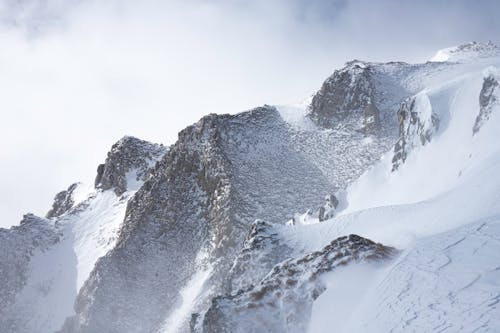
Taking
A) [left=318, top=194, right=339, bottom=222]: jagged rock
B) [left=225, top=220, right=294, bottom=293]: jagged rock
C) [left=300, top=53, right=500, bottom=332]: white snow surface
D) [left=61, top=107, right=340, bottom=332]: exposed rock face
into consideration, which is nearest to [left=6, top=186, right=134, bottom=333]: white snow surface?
[left=61, top=107, right=340, bottom=332]: exposed rock face

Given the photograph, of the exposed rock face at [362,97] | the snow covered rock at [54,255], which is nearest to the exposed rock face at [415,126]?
the exposed rock face at [362,97]

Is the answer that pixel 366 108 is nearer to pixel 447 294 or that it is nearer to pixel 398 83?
pixel 398 83

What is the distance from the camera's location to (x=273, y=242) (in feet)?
96.1

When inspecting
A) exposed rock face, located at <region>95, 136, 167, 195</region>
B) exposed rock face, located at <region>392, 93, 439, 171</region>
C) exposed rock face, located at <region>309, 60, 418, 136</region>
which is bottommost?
exposed rock face, located at <region>392, 93, 439, 171</region>

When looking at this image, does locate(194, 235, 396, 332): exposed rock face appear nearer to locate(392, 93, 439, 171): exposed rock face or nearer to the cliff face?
locate(392, 93, 439, 171): exposed rock face

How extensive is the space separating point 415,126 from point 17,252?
54.5 m

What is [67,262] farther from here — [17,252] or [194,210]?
[194,210]

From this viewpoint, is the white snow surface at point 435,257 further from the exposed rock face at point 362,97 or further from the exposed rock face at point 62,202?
the exposed rock face at point 62,202

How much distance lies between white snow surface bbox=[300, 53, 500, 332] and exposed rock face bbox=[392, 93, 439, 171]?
419 cm

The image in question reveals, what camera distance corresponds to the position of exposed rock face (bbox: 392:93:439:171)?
38.2 metres

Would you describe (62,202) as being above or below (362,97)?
above

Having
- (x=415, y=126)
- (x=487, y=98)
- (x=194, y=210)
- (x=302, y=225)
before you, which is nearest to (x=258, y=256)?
→ (x=302, y=225)

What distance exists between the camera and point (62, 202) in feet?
315

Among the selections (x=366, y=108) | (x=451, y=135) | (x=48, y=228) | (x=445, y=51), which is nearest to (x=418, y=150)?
(x=451, y=135)
